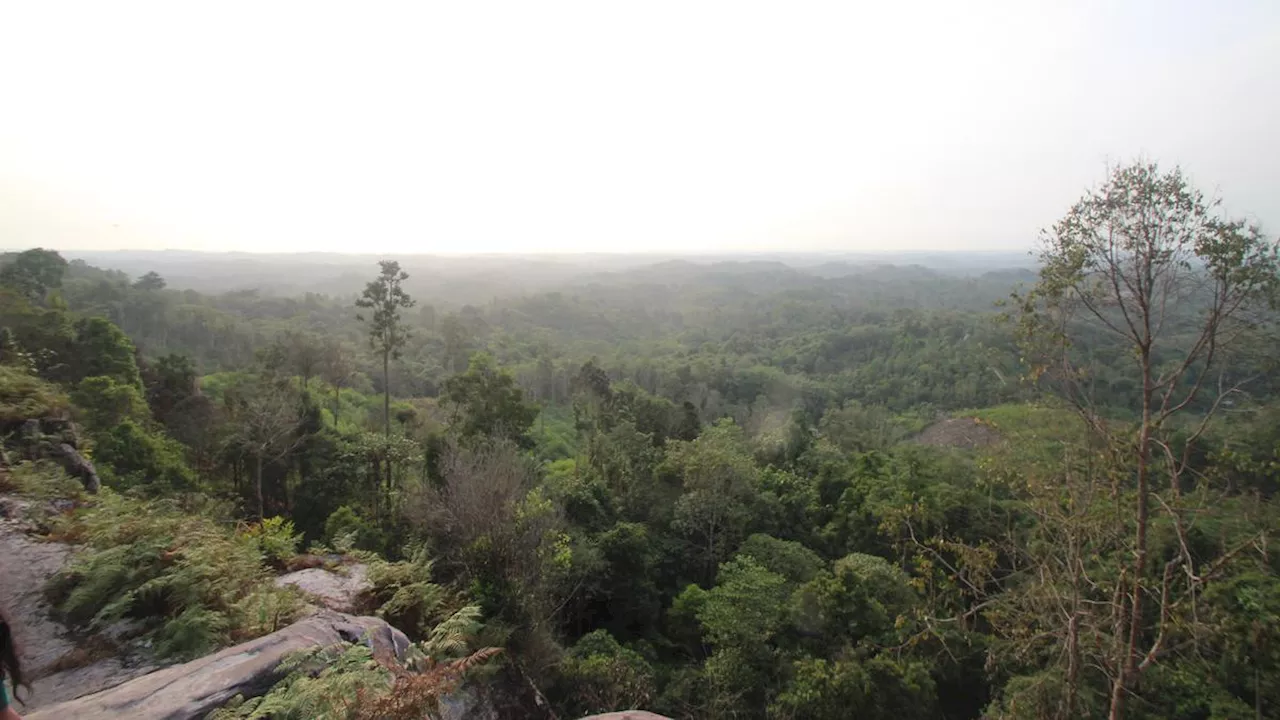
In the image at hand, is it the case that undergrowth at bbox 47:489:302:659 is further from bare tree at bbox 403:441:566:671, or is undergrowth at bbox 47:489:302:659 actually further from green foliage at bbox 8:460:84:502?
bare tree at bbox 403:441:566:671

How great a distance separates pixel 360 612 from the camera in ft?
21.1

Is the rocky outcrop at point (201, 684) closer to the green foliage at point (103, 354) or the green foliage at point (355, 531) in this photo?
the green foliage at point (355, 531)

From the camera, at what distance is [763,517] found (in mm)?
17125

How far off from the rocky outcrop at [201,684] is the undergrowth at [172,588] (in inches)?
18.2

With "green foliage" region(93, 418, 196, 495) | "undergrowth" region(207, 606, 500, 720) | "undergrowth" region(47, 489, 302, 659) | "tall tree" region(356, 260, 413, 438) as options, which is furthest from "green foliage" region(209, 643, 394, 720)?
"tall tree" region(356, 260, 413, 438)

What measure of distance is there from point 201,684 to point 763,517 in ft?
48.5

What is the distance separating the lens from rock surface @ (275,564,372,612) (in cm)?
643

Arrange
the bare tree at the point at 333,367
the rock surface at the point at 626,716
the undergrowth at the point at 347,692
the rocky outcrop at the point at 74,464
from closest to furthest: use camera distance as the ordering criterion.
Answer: the undergrowth at the point at 347,692, the rock surface at the point at 626,716, the rocky outcrop at the point at 74,464, the bare tree at the point at 333,367

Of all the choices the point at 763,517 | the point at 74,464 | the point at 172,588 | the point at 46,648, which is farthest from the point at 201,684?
the point at 763,517

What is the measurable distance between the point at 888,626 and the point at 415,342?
49915 mm

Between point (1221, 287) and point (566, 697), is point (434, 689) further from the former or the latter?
point (1221, 287)

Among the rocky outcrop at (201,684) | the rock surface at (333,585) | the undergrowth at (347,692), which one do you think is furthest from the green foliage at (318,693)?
the rock surface at (333,585)

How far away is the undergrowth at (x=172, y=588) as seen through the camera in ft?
16.5

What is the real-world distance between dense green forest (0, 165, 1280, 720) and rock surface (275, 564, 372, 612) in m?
0.31
